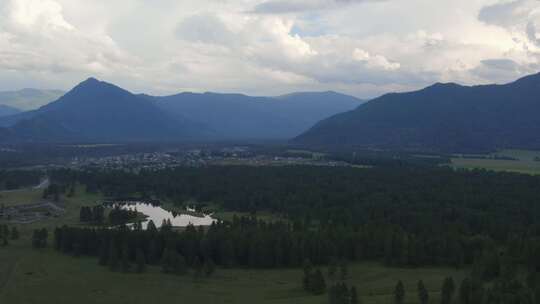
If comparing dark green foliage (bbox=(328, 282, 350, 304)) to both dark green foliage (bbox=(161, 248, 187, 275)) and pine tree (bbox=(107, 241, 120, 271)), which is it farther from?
pine tree (bbox=(107, 241, 120, 271))

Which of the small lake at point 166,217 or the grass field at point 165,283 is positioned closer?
the grass field at point 165,283

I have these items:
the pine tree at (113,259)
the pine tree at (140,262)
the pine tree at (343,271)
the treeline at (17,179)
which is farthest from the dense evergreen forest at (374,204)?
the pine tree at (113,259)

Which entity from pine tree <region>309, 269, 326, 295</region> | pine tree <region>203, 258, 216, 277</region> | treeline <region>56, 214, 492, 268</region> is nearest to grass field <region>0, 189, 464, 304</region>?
pine tree <region>203, 258, 216, 277</region>

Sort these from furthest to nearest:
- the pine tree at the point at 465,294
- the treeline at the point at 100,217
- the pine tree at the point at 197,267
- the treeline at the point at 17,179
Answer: the treeline at the point at 17,179
the treeline at the point at 100,217
the pine tree at the point at 197,267
the pine tree at the point at 465,294

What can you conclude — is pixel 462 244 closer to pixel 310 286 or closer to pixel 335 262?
pixel 335 262

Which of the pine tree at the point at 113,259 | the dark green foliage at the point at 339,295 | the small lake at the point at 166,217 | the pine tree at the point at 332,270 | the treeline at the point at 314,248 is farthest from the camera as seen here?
the small lake at the point at 166,217

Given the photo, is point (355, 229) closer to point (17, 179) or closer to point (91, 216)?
point (91, 216)

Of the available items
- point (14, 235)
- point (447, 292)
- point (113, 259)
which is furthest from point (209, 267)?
point (14, 235)

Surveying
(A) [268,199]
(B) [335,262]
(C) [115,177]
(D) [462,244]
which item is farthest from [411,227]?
(C) [115,177]

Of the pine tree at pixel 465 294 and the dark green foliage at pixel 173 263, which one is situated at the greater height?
the pine tree at pixel 465 294

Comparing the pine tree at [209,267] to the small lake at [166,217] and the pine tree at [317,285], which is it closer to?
the pine tree at [317,285]
